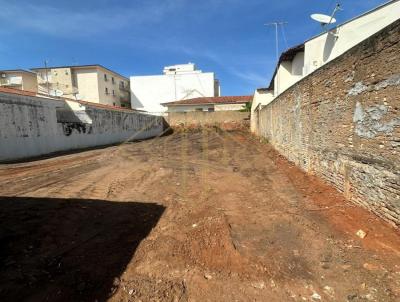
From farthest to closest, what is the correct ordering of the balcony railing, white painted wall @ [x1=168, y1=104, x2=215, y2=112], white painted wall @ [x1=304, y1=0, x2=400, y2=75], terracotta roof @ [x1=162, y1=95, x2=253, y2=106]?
the balcony railing → white painted wall @ [x1=168, y1=104, x2=215, y2=112] → terracotta roof @ [x1=162, y1=95, x2=253, y2=106] → white painted wall @ [x1=304, y1=0, x2=400, y2=75]

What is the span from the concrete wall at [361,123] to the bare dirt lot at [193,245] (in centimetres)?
43

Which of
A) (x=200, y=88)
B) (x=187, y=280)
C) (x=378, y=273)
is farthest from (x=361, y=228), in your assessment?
(x=200, y=88)

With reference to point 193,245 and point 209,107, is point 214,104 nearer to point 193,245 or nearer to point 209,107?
point 209,107

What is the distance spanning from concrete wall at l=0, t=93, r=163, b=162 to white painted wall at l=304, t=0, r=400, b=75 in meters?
14.3

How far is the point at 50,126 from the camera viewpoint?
1488cm

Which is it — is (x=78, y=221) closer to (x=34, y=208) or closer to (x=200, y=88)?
(x=34, y=208)

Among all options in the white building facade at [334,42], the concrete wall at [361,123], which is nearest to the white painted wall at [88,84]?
the white building facade at [334,42]

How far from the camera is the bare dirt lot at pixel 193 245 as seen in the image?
2.80 m

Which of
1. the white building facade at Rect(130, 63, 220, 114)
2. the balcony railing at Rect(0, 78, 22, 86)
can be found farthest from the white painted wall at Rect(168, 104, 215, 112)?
the balcony railing at Rect(0, 78, 22, 86)

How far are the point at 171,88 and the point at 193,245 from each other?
132 ft

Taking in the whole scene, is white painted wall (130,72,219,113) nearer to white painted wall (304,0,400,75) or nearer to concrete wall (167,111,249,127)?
concrete wall (167,111,249,127)

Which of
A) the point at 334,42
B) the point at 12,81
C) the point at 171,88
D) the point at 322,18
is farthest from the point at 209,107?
the point at 12,81

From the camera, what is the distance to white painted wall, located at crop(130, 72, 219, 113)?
41.9m

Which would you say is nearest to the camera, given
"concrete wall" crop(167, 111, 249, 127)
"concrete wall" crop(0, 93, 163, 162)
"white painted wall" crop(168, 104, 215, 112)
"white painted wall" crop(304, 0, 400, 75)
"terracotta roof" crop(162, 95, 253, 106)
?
"white painted wall" crop(304, 0, 400, 75)
